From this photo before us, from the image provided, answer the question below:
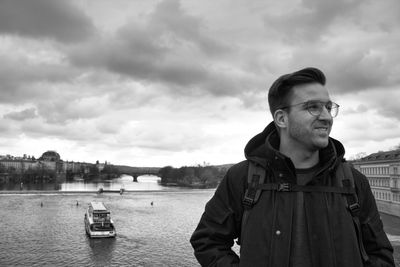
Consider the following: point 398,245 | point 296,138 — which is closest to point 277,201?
point 296,138

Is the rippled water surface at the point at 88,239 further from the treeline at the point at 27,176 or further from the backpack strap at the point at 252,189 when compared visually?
the treeline at the point at 27,176

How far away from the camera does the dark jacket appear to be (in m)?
2.30

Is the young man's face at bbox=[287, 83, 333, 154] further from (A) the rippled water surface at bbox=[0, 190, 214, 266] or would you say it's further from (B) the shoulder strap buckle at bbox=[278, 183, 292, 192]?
(A) the rippled water surface at bbox=[0, 190, 214, 266]

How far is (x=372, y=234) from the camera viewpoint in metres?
2.47

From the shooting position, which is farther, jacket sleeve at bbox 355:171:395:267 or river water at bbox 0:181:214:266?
river water at bbox 0:181:214:266

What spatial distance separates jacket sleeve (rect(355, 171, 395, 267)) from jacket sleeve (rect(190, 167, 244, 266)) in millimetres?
762

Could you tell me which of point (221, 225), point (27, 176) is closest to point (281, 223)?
point (221, 225)

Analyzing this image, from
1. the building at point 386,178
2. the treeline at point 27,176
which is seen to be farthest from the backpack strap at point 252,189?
the treeline at point 27,176

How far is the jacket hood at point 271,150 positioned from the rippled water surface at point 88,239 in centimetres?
2419

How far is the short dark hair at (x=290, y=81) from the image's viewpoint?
258 cm

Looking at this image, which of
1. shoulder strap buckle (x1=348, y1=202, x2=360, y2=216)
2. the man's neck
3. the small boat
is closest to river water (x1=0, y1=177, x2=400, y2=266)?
the small boat

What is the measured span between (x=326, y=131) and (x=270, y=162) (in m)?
0.40

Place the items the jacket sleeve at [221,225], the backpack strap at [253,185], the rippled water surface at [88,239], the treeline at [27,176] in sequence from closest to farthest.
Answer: the backpack strap at [253,185] → the jacket sleeve at [221,225] → the rippled water surface at [88,239] → the treeline at [27,176]

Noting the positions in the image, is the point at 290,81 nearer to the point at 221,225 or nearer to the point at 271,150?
the point at 271,150
